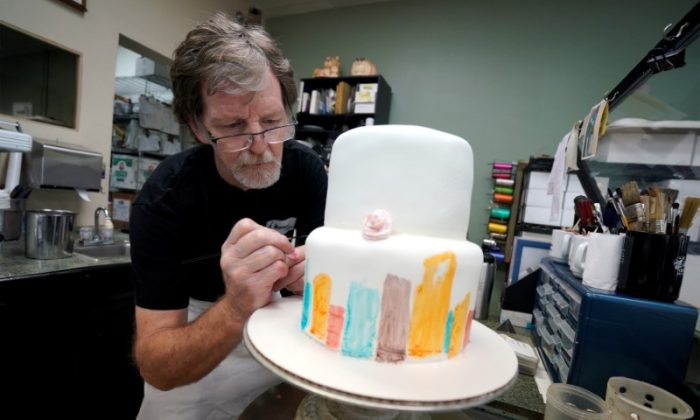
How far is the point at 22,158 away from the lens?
215 centimetres

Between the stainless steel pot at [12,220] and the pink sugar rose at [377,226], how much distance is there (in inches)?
91.1

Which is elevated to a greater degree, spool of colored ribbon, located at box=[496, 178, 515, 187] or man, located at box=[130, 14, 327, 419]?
spool of colored ribbon, located at box=[496, 178, 515, 187]

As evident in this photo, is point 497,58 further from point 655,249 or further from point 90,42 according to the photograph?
point 90,42

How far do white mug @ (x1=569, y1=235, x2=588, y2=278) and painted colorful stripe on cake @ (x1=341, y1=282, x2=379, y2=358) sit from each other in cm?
92

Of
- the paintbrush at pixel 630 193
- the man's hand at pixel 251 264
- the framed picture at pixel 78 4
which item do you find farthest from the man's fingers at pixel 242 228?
the framed picture at pixel 78 4

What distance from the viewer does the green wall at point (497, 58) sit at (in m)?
3.08

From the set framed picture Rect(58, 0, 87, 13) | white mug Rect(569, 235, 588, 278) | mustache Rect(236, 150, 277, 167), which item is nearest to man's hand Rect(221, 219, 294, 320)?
mustache Rect(236, 150, 277, 167)

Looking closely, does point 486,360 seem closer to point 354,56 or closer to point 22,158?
point 22,158

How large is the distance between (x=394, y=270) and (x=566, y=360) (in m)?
Answer: 0.81

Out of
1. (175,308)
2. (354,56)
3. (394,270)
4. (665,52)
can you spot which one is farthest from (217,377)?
(354,56)

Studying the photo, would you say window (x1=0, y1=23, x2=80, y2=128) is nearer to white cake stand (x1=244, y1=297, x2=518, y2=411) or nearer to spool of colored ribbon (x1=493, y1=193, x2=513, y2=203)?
white cake stand (x1=244, y1=297, x2=518, y2=411)

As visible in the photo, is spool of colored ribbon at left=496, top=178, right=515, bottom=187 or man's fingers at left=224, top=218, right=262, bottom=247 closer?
man's fingers at left=224, top=218, right=262, bottom=247

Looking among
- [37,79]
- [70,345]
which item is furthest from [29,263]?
[37,79]

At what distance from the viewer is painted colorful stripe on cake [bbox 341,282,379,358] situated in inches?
22.4
